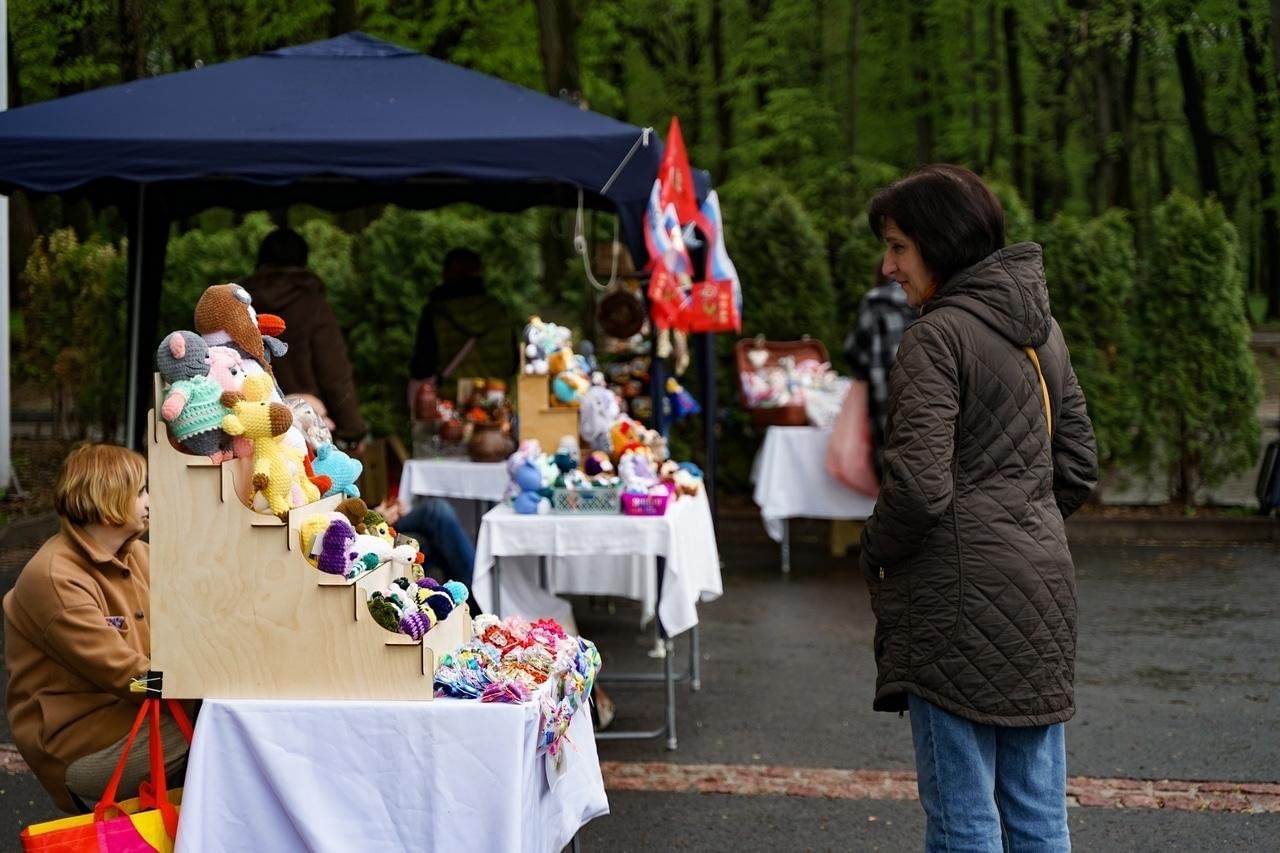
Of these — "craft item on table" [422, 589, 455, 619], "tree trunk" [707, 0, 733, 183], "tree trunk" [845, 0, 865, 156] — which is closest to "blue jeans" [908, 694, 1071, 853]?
"craft item on table" [422, 589, 455, 619]

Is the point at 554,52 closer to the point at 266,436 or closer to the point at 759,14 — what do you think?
the point at 266,436

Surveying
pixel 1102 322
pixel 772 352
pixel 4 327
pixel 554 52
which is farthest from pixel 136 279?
pixel 1102 322

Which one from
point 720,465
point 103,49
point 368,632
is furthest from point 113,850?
point 103,49

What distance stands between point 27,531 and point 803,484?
5293mm

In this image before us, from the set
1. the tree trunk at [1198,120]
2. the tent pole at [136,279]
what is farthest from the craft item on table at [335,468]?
the tree trunk at [1198,120]

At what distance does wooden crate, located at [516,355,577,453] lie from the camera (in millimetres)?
6242

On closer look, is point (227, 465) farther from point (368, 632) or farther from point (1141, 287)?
point (1141, 287)

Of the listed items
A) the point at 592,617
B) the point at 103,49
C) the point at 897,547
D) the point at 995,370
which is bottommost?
the point at 592,617

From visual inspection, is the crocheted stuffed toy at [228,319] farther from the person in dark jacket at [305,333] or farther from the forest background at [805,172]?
the forest background at [805,172]

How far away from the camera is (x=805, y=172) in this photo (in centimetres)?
2338

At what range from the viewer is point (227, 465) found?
3094 mm

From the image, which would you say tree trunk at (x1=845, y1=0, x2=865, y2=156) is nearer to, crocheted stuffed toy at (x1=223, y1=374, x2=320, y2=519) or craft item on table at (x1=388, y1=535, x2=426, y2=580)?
craft item on table at (x1=388, y1=535, x2=426, y2=580)

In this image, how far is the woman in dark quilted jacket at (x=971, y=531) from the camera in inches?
120

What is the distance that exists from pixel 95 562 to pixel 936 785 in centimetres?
205
